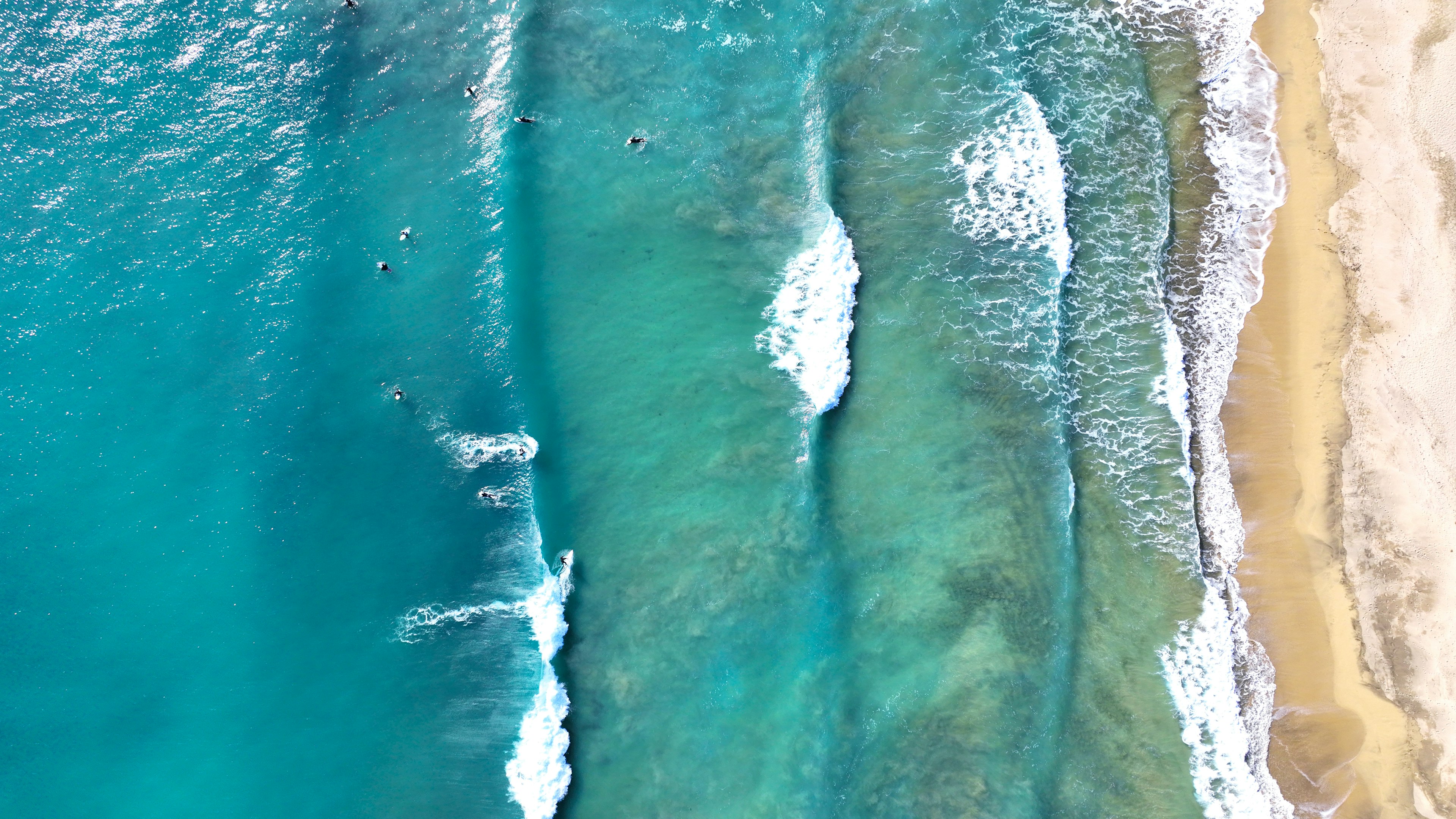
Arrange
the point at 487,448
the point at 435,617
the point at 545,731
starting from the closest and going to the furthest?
the point at 545,731 → the point at 435,617 → the point at 487,448

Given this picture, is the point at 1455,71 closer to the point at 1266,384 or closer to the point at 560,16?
the point at 1266,384

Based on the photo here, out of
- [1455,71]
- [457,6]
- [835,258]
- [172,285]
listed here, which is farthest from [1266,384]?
[172,285]

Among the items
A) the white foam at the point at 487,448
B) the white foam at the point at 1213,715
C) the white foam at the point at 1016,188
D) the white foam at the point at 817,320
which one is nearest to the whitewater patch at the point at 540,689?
the white foam at the point at 487,448

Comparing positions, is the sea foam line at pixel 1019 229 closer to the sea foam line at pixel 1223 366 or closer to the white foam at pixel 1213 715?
the sea foam line at pixel 1223 366

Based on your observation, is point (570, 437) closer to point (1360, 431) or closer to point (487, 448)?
point (487, 448)

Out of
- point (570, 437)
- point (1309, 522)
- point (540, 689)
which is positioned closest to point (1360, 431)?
point (1309, 522)

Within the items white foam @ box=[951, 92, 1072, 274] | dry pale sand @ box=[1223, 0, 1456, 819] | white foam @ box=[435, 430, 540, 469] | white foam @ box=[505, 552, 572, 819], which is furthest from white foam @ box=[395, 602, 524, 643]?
dry pale sand @ box=[1223, 0, 1456, 819]
